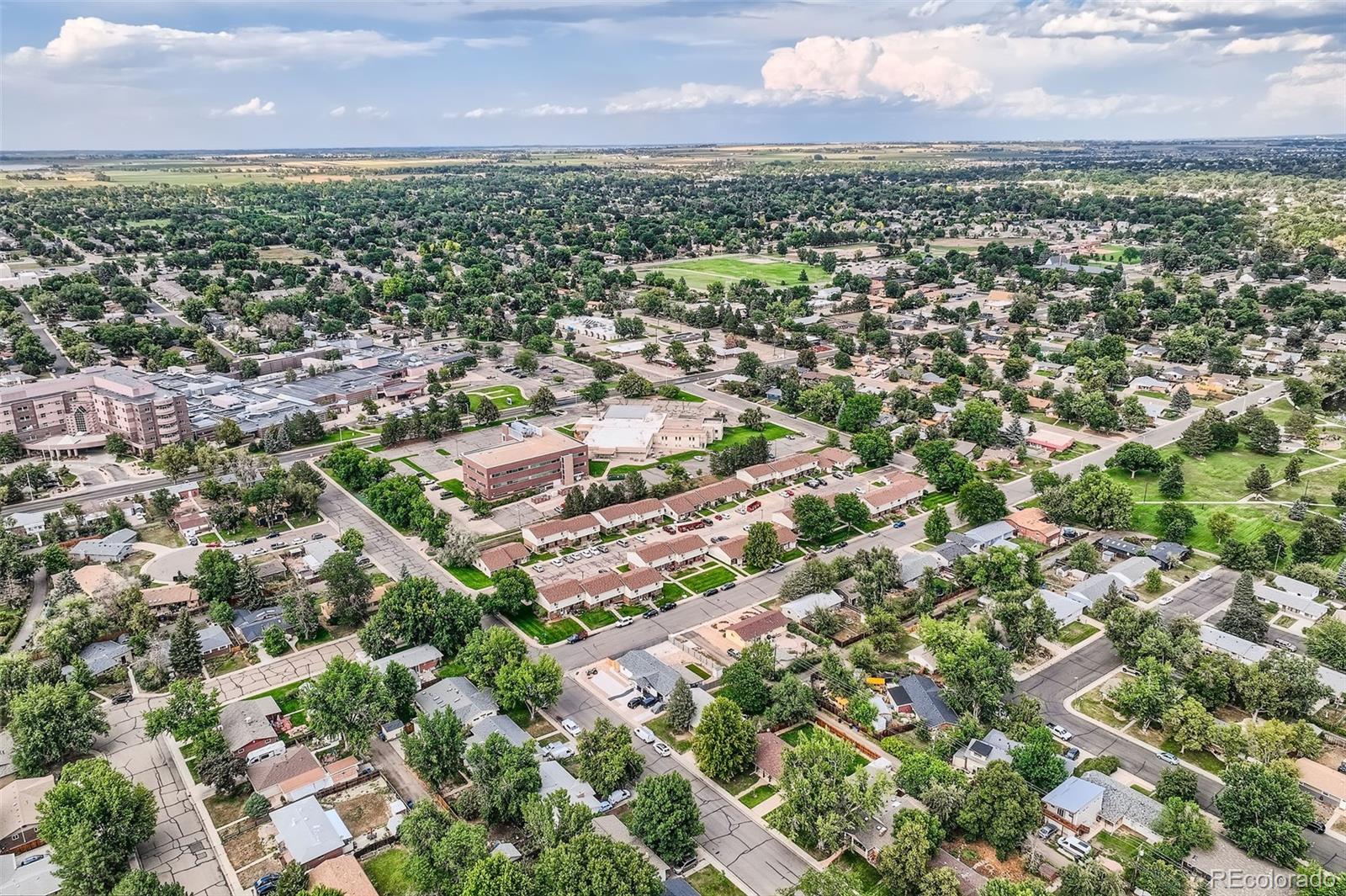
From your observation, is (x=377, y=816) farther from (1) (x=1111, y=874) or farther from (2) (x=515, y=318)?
(2) (x=515, y=318)

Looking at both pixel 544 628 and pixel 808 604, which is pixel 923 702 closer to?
pixel 808 604

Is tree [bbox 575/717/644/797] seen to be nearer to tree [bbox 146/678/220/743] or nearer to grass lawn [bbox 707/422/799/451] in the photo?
tree [bbox 146/678/220/743]

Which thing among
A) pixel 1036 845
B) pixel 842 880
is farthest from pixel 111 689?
pixel 1036 845

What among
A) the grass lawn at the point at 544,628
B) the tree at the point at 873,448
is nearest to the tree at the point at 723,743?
the grass lawn at the point at 544,628

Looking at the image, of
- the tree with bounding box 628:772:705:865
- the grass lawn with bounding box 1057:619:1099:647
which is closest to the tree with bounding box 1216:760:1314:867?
the grass lawn with bounding box 1057:619:1099:647

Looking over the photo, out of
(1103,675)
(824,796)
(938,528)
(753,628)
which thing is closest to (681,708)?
(753,628)
